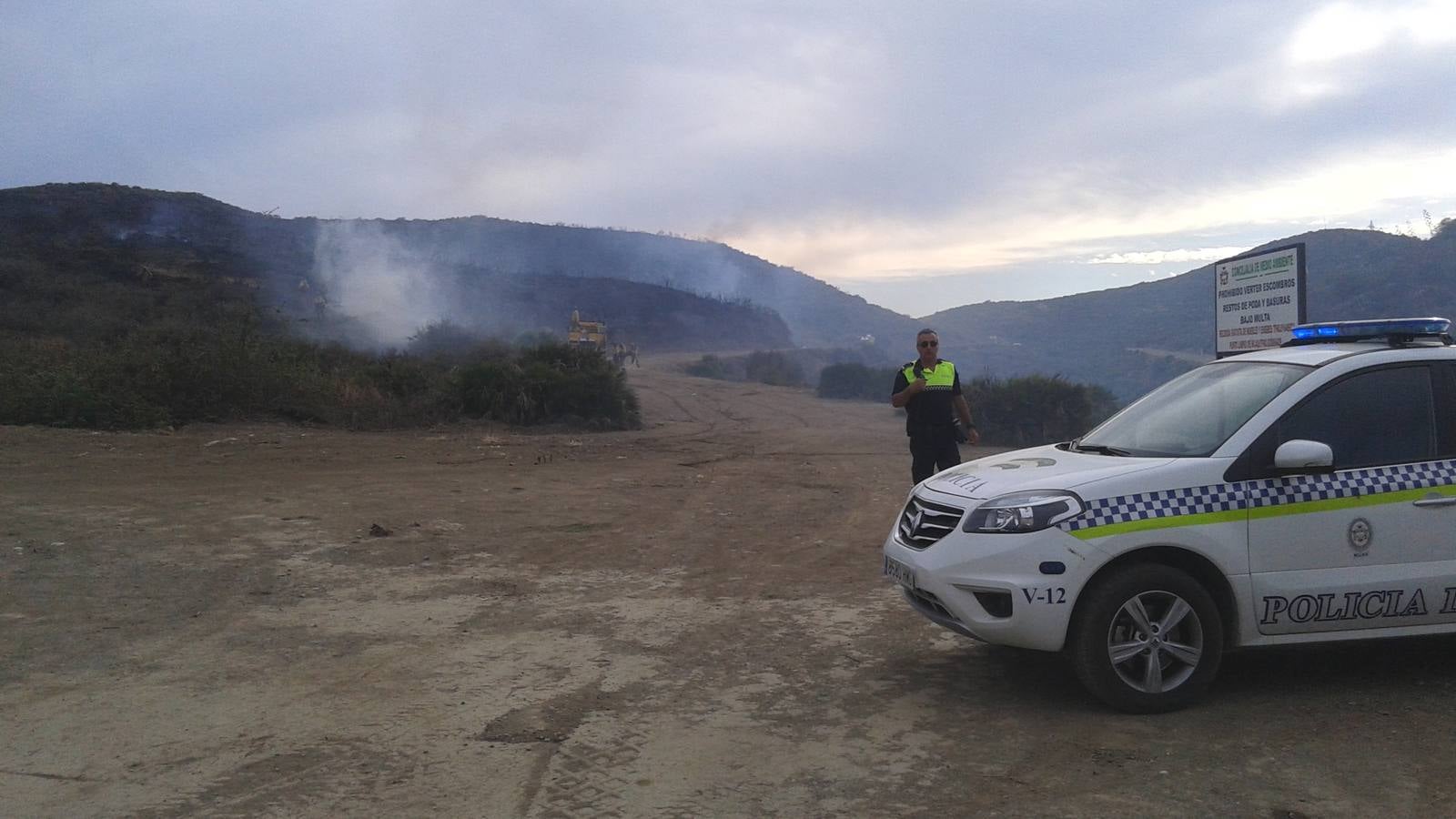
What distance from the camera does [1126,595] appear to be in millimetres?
4625

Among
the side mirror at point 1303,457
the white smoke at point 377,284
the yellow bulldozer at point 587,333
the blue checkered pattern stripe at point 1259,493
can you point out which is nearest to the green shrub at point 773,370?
the yellow bulldozer at point 587,333

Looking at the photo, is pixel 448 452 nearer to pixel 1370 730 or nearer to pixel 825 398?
pixel 1370 730

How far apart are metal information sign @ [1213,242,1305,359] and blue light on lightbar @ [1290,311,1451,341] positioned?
140 inches

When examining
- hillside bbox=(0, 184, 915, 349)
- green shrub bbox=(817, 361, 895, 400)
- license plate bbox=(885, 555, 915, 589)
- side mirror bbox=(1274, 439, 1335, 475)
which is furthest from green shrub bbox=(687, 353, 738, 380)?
side mirror bbox=(1274, 439, 1335, 475)

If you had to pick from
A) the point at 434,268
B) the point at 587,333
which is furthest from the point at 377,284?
the point at 587,333

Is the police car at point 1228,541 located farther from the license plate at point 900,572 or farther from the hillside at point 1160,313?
the hillside at point 1160,313

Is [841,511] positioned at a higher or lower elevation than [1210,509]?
lower

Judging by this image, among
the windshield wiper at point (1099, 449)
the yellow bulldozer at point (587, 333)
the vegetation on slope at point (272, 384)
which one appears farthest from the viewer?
the yellow bulldozer at point (587, 333)

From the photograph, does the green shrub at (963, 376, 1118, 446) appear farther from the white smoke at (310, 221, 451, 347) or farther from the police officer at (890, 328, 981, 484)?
the white smoke at (310, 221, 451, 347)

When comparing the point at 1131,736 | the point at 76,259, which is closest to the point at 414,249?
the point at 76,259

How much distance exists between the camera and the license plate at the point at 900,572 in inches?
202

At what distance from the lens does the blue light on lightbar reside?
5.25m

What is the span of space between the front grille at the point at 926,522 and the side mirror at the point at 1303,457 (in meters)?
1.42

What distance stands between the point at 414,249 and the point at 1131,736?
75091 mm
